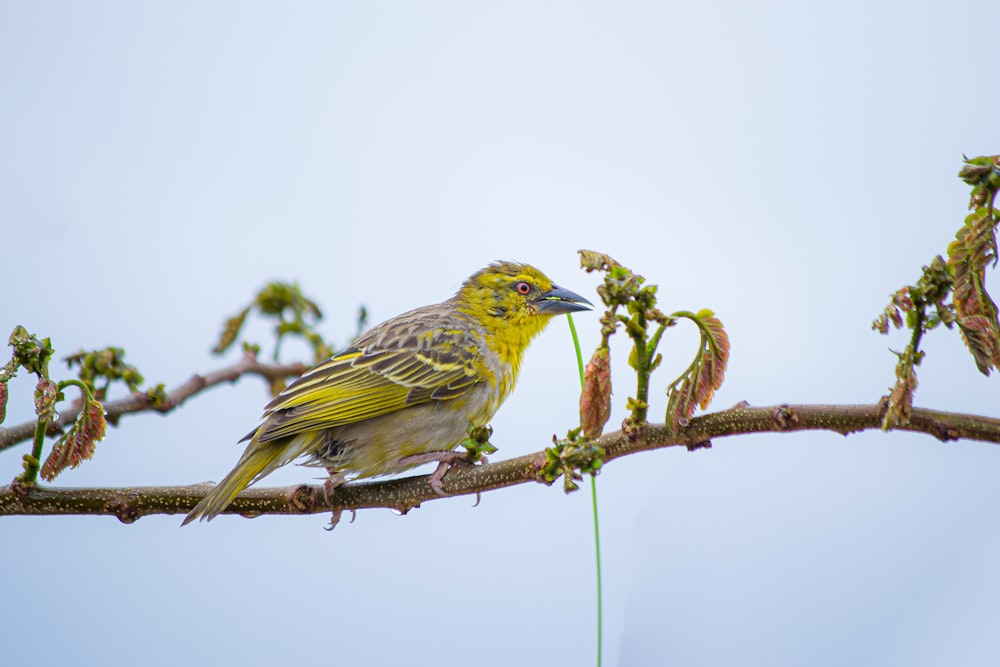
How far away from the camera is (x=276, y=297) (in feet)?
14.6

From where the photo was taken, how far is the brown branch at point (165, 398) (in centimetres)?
332

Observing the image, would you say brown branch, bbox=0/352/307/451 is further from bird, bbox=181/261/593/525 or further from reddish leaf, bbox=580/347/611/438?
reddish leaf, bbox=580/347/611/438

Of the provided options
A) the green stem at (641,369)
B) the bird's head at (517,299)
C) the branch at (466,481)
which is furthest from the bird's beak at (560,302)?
the green stem at (641,369)

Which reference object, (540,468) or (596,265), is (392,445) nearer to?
(540,468)

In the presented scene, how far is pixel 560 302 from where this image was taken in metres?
4.59

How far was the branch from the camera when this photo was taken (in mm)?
2143

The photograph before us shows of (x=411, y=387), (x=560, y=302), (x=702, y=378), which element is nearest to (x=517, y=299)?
(x=560, y=302)

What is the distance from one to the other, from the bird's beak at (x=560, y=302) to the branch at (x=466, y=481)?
4.91ft

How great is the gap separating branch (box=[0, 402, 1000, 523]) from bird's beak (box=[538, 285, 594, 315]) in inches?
58.9

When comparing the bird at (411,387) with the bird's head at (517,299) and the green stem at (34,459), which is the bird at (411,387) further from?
the green stem at (34,459)

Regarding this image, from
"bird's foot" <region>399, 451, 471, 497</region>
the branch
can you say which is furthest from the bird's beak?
the branch

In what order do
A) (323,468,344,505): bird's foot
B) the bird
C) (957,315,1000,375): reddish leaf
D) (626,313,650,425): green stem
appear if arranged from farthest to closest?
the bird
(323,468,344,505): bird's foot
(626,313,650,425): green stem
(957,315,1000,375): reddish leaf

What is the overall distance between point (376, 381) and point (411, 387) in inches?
6.6

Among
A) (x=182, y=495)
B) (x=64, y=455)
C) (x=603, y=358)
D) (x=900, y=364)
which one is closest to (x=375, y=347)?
(x=182, y=495)
